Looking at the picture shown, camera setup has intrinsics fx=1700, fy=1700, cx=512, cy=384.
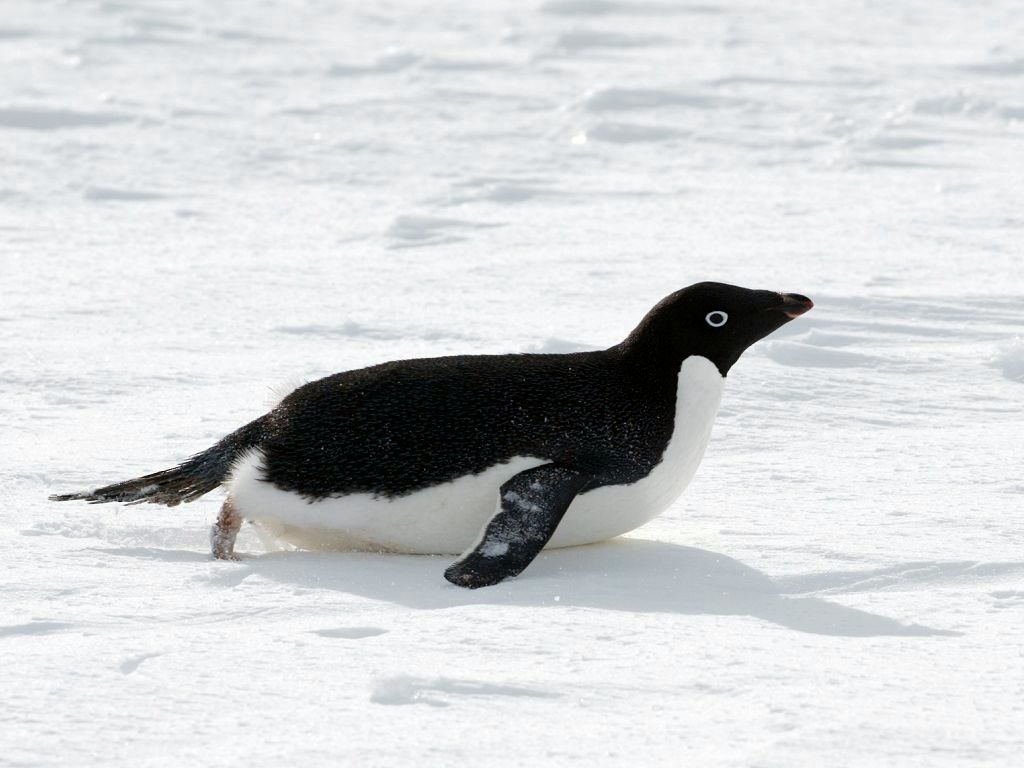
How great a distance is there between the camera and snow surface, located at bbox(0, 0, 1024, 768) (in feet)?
8.32

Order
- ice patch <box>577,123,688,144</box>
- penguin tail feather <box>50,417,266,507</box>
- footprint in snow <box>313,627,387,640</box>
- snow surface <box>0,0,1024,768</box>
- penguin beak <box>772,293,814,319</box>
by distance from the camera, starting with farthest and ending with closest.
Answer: ice patch <box>577,123,688,144</box>, penguin beak <box>772,293,814,319</box>, penguin tail feather <box>50,417,266,507</box>, footprint in snow <box>313,627,387,640</box>, snow surface <box>0,0,1024,768</box>

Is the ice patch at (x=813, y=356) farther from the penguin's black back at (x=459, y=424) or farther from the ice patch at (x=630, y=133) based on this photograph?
the ice patch at (x=630, y=133)

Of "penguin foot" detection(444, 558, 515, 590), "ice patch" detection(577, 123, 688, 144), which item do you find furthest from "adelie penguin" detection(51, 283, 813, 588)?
"ice patch" detection(577, 123, 688, 144)

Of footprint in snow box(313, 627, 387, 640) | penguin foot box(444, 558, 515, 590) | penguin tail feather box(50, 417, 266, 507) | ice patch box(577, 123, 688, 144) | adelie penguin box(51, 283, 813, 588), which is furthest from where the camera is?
ice patch box(577, 123, 688, 144)

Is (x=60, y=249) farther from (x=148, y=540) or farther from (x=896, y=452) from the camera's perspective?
(x=896, y=452)

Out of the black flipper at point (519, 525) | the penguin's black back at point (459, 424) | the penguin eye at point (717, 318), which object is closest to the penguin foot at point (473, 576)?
the black flipper at point (519, 525)

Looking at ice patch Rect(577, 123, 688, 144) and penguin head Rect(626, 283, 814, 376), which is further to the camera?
ice patch Rect(577, 123, 688, 144)

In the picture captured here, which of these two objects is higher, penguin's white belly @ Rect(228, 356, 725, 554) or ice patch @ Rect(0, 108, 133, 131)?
ice patch @ Rect(0, 108, 133, 131)

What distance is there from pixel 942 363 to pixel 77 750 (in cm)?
340

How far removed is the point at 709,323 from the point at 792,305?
0.70 ft

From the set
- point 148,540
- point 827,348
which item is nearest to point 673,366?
point 148,540

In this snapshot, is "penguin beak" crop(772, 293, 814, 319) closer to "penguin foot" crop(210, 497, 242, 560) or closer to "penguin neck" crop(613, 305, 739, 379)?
"penguin neck" crop(613, 305, 739, 379)

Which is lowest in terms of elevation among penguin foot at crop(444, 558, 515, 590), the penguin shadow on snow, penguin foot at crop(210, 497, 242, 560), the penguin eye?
the penguin shadow on snow

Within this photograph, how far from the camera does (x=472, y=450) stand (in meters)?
3.52
